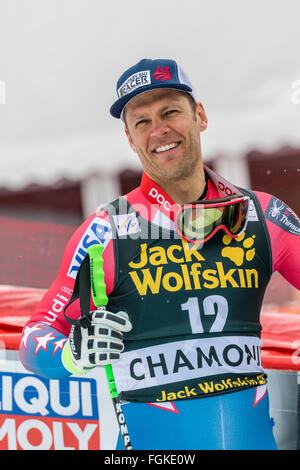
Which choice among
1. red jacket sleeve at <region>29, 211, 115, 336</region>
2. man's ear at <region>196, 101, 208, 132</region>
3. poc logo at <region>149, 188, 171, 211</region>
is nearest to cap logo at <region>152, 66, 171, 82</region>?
man's ear at <region>196, 101, 208, 132</region>

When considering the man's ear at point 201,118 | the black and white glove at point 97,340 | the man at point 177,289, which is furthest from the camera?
the man's ear at point 201,118

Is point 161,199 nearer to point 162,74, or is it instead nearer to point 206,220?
point 206,220

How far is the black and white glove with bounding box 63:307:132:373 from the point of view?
122cm

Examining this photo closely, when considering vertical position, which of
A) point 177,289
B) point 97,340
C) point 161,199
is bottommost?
point 97,340

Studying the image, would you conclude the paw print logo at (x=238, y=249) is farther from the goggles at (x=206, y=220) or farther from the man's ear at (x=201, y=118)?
the man's ear at (x=201, y=118)

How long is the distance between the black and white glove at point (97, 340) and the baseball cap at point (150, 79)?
641 mm

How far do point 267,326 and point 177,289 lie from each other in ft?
1.54

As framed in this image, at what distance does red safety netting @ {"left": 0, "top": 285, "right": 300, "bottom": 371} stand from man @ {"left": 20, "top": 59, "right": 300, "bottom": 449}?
17 cm

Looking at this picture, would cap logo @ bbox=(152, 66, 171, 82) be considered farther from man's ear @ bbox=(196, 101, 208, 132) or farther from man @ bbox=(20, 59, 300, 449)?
man's ear @ bbox=(196, 101, 208, 132)

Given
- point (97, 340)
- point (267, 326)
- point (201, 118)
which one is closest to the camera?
point (97, 340)

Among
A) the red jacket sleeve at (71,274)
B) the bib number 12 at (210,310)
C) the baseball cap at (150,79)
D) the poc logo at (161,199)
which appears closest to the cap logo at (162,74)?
the baseball cap at (150,79)

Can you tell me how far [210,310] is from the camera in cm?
143

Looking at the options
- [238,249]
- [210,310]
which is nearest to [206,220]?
[238,249]

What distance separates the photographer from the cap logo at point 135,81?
145 cm
